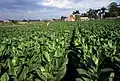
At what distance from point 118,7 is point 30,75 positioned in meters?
104

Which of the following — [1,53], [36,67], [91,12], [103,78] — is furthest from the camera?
[91,12]

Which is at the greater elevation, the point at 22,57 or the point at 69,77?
the point at 22,57

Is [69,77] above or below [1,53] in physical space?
below

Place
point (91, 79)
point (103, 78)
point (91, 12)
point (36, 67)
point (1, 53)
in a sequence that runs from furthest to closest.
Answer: point (91, 12) < point (1, 53) < point (36, 67) < point (103, 78) < point (91, 79)

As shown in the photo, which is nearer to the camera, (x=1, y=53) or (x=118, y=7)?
(x=1, y=53)

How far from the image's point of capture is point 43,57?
464cm

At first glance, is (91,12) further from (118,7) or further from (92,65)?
(92,65)

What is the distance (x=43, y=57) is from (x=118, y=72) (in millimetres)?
1307

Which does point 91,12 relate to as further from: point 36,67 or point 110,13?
point 36,67

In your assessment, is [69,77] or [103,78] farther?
[69,77]

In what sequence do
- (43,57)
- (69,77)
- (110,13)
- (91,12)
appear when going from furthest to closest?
(91,12) < (110,13) < (69,77) < (43,57)

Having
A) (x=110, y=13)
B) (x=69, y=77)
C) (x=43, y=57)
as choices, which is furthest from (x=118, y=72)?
(x=110, y=13)

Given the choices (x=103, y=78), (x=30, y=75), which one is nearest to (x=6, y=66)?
(x=30, y=75)

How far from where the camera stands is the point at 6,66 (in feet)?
14.4
